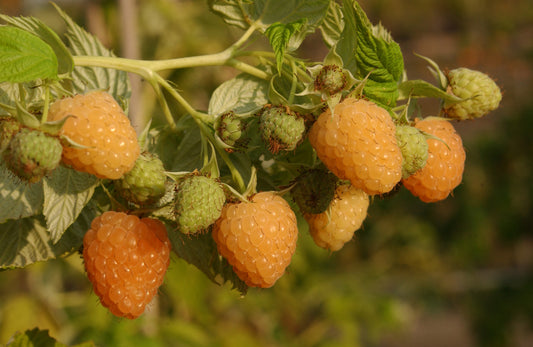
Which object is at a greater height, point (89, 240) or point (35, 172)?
point (35, 172)

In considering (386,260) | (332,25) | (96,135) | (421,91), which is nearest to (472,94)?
(421,91)

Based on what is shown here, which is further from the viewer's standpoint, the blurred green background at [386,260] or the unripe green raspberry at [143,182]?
the blurred green background at [386,260]

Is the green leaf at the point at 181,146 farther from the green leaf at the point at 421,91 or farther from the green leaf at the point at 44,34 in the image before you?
the green leaf at the point at 421,91

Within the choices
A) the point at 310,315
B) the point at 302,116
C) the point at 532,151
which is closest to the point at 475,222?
the point at 532,151

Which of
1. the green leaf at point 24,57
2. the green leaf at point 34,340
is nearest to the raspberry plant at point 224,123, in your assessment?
the green leaf at point 24,57

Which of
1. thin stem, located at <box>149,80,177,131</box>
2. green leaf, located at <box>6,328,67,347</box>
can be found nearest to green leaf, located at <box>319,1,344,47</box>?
thin stem, located at <box>149,80,177,131</box>

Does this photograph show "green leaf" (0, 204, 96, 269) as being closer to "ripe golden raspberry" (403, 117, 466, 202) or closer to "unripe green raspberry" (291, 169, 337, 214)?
"unripe green raspberry" (291, 169, 337, 214)

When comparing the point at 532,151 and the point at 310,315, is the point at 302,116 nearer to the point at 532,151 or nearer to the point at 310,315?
the point at 310,315
